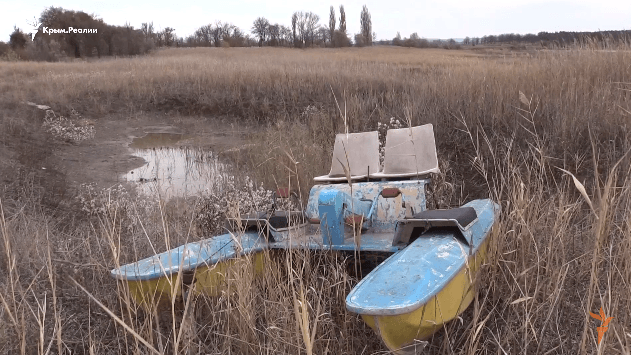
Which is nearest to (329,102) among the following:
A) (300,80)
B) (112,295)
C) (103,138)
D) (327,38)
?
(300,80)

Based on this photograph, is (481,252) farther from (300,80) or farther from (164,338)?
(300,80)

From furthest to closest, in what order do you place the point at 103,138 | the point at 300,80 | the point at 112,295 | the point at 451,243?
the point at 300,80, the point at 103,138, the point at 112,295, the point at 451,243

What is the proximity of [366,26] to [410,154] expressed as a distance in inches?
1673

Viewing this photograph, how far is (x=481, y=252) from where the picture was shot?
286 cm

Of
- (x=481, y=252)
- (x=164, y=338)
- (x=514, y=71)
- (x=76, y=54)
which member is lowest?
(x=164, y=338)

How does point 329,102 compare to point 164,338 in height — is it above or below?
above

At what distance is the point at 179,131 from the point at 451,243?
8.35 metres

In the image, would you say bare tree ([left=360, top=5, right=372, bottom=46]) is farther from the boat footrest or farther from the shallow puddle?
the boat footrest

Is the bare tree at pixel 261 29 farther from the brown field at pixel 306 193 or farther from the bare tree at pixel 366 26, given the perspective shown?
the brown field at pixel 306 193

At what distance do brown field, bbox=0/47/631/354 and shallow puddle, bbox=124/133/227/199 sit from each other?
1.49ft

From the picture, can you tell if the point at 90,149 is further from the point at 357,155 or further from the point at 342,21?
the point at 342,21

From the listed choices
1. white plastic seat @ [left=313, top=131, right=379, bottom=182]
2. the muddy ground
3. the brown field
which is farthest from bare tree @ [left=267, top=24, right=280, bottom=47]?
white plastic seat @ [left=313, top=131, right=379, bottom=182]

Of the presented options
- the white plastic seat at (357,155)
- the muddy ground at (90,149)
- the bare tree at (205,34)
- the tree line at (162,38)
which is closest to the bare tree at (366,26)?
the tree line at (162,38)

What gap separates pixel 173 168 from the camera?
24.7 ft
